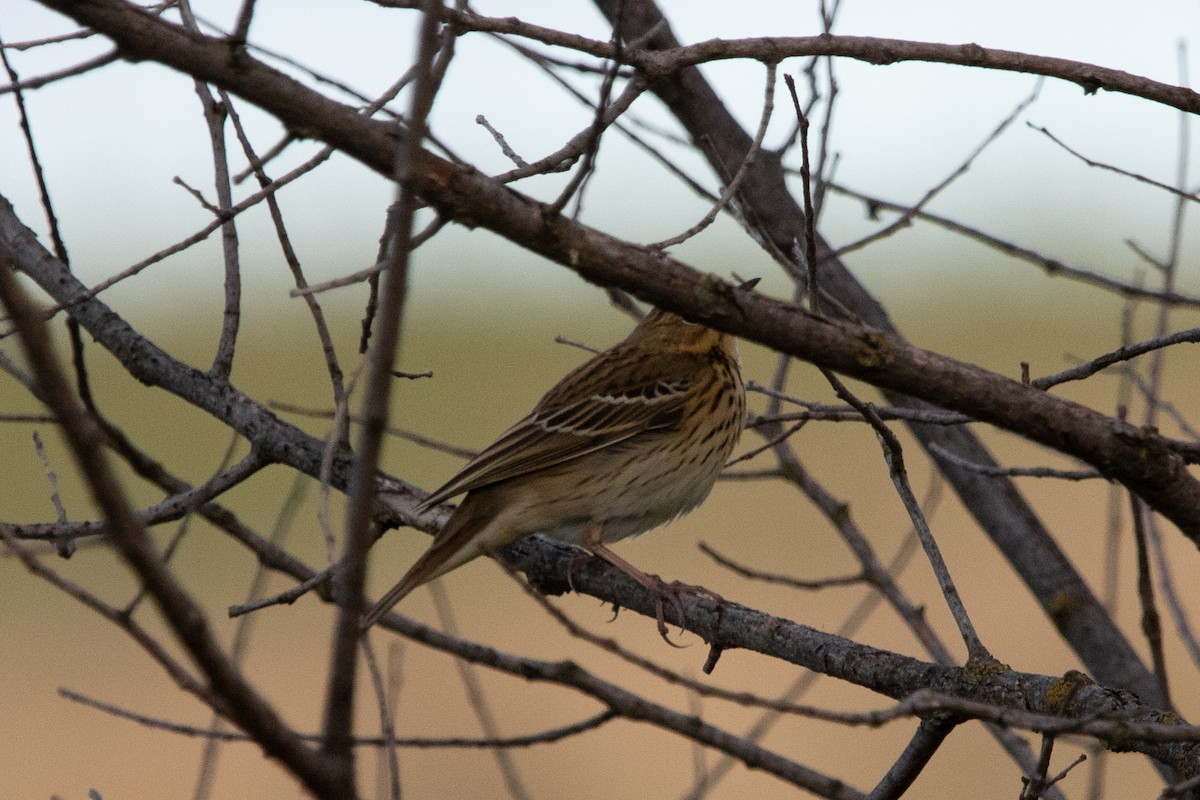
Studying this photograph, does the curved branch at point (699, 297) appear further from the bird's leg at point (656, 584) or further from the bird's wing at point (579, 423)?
the bird's wing at point (579, 423)

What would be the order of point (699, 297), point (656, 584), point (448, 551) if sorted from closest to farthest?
1. point (699, 297)
2. point (656, 584)
3. point (448, 551)

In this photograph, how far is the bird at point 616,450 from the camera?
5730 mm

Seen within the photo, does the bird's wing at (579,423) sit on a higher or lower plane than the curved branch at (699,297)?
higher

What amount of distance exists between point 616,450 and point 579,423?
0.71 feet

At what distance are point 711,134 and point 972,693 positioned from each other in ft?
11.6

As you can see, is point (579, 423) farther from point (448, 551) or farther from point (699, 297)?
point (699, 297)

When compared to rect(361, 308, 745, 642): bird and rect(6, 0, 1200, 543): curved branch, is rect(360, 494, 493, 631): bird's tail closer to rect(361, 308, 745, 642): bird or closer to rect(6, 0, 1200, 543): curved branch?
rect(361, 308, 745, 642): bird

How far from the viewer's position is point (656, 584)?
511 cm

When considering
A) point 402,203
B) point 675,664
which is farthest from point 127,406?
point 402,203

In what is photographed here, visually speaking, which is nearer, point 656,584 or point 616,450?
point 656,584

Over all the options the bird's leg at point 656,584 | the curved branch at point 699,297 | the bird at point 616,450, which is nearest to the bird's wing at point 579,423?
the bird at point 616,450

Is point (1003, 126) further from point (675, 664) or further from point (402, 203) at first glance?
point (675, 664)

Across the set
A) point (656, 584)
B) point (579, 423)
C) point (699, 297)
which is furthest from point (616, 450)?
point (699, 297)

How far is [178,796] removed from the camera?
32.4 feet
